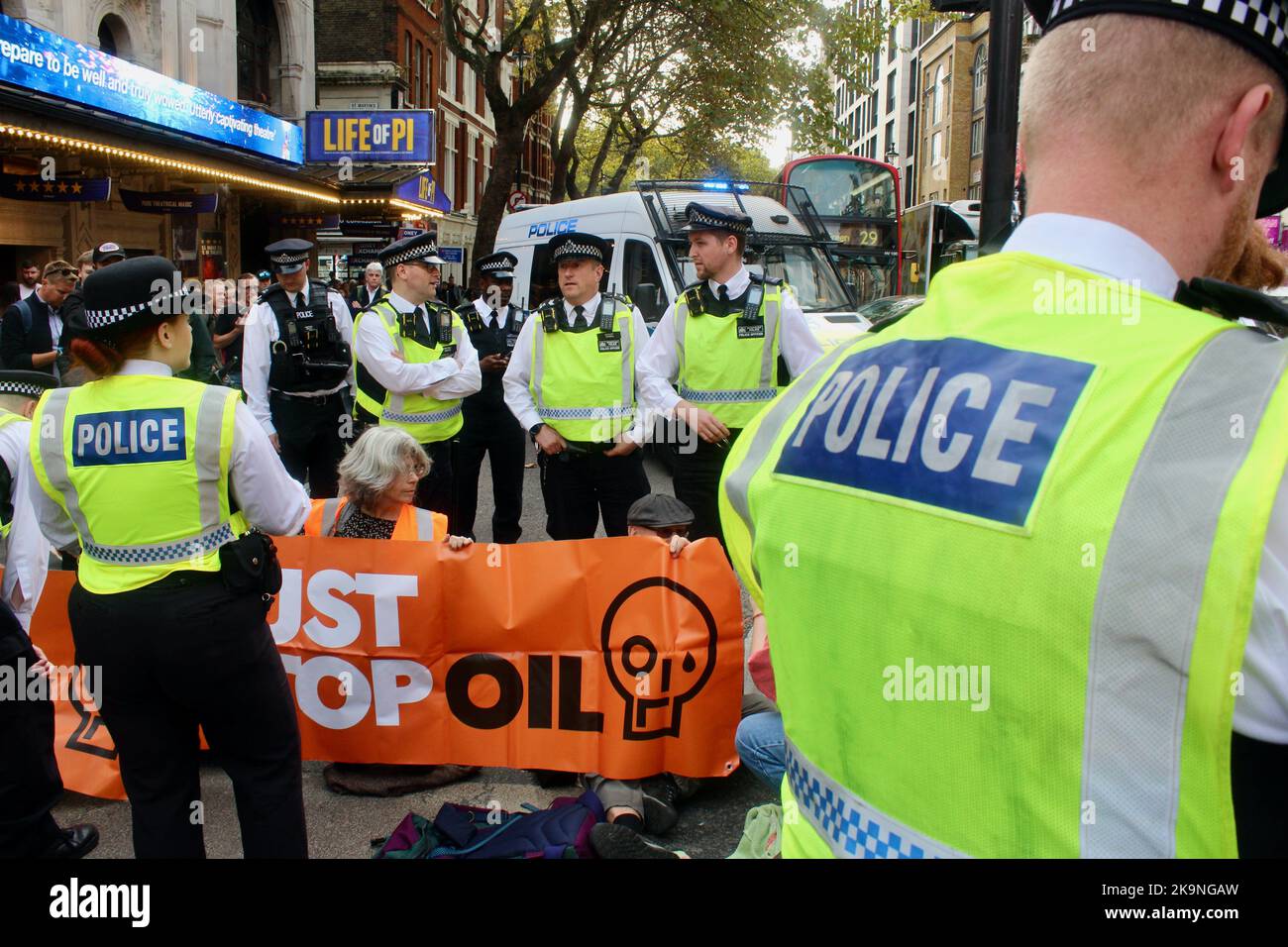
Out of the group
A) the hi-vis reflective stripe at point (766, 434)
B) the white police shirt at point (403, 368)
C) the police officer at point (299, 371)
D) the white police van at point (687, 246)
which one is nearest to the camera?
the hi-vis reflective stripe at point (766, 434)

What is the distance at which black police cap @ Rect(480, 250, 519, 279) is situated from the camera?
9734 millimetres

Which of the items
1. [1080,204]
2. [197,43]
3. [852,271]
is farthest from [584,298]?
[197,43]

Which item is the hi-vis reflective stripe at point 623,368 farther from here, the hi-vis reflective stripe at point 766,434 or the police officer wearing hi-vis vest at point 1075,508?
the police officer wearing hi-vis vest at point 1075,508

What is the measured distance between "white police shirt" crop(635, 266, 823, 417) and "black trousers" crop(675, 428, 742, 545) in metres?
0.26

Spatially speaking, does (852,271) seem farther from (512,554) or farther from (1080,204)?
(1080,204)

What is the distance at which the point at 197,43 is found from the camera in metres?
19.7

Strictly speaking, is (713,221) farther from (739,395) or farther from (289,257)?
(289,257)

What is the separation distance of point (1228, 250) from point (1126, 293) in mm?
178

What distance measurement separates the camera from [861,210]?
1709cm

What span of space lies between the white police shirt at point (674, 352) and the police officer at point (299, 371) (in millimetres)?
2478

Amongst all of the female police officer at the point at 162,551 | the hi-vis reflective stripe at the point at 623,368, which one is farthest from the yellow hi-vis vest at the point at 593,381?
the female police officer at the point at 162,551

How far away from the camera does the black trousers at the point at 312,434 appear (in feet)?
22.4

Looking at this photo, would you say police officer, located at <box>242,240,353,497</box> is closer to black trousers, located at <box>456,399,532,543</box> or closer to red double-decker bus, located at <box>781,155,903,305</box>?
black trousers, located at <box>456,399,532,543</box>

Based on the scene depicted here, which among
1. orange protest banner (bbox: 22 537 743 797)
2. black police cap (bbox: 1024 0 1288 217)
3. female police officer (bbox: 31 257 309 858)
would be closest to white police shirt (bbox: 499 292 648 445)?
orange protest banner (bbox: 22 537 743 797)
